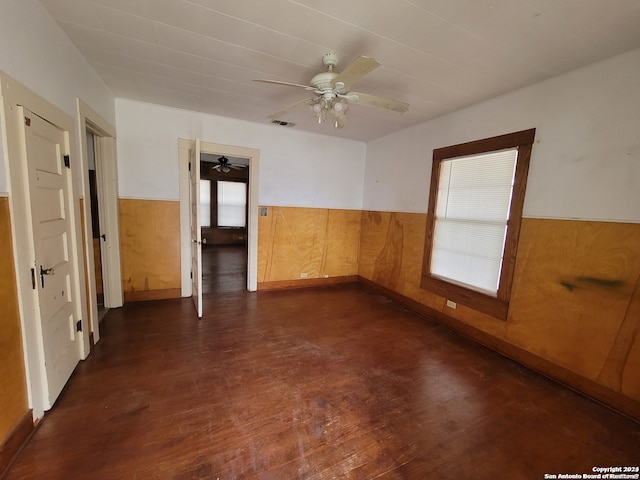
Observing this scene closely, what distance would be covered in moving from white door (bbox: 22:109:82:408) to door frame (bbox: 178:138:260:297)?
5.48ft

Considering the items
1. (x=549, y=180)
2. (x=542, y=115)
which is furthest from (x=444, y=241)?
(x=542, y=115)

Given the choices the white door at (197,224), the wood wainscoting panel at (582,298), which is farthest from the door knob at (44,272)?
the wood wainscoting panel at (582,298)

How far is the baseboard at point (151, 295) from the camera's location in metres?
3.64

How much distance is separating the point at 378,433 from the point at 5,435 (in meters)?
2.08

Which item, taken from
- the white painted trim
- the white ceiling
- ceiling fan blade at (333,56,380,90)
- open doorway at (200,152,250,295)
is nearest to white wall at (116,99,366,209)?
the white painted trim

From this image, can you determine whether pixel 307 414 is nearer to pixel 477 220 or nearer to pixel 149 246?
Result: pixel 477 220

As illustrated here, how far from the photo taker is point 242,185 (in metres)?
8.89

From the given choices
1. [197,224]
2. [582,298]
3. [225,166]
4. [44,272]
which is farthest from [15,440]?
[225,166]

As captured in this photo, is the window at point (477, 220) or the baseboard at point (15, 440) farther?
the window at point (477, 220)

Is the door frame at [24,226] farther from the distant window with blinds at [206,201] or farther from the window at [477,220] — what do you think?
the distant window with blinds at [206,201]

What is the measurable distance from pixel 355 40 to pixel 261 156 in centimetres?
251

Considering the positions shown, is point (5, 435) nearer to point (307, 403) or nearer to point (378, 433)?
point (307, 403)

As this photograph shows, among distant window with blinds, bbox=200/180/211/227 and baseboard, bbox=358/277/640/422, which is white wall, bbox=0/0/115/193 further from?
distant window with blinds, bbox=200/180/211/227

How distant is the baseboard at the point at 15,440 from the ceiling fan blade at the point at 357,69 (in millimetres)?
2865
